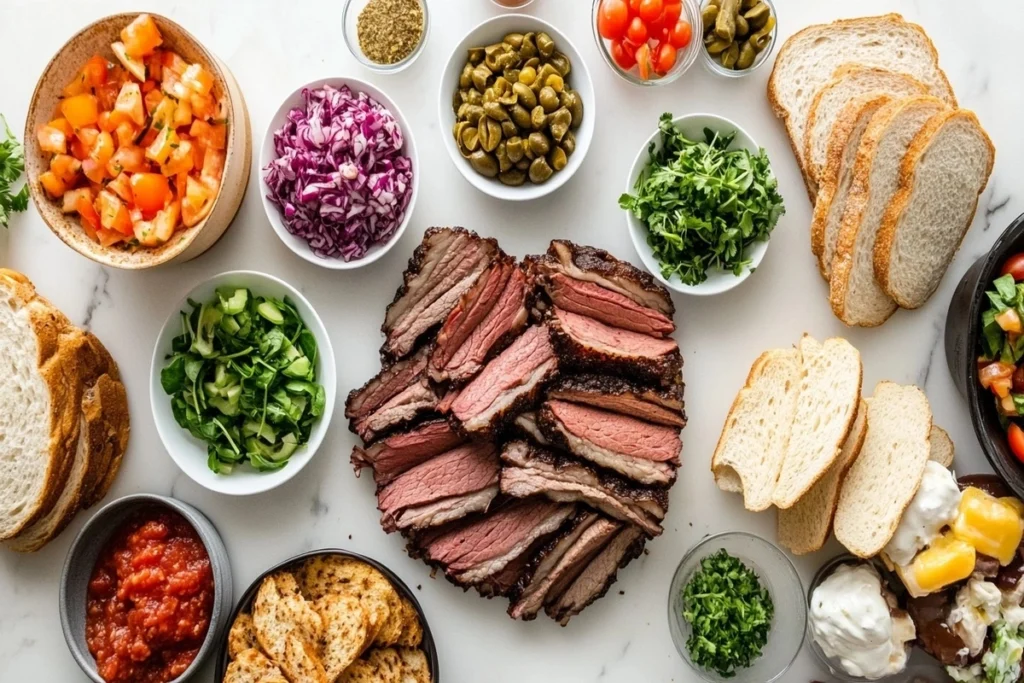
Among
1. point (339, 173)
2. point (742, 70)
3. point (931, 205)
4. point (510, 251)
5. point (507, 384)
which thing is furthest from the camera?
point (510, 251)

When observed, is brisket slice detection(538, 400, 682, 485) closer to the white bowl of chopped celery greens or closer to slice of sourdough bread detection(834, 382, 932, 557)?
the white bowl of chopped celery greens

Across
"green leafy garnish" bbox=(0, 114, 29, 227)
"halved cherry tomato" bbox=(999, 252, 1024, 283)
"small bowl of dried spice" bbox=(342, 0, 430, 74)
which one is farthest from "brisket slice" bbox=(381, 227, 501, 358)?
"halved cherry tomato" bbox=(999, 252, 1024, 283)

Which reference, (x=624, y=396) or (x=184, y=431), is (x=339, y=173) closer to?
(x=184, y=431)

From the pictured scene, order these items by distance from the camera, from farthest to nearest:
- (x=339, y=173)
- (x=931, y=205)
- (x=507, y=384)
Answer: (x=931, y=205)
(x=507, y=384)
(x=339, y=173)

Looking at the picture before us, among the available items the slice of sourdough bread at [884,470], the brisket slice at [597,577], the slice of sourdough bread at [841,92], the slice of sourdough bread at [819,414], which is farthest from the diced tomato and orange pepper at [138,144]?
the slice of sourdough bread at [884,470]

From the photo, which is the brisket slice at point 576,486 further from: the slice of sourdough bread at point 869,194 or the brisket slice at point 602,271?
the slice of sourdough bread at point 869,194

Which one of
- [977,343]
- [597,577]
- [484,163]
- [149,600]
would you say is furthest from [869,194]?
[149,600]

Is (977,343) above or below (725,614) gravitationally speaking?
above
